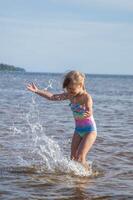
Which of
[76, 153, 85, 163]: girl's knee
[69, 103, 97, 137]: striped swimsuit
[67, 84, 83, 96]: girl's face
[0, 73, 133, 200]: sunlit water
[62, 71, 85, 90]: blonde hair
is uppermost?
[62, 71, 85, 90]: blonde hair

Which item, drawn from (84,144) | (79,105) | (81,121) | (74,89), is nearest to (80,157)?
(84,144)

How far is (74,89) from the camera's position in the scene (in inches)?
346

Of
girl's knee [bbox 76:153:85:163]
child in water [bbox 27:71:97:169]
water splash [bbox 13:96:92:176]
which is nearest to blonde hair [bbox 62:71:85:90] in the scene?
child in water [bbox 27:71:97:169]

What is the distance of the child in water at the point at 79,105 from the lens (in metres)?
8.73

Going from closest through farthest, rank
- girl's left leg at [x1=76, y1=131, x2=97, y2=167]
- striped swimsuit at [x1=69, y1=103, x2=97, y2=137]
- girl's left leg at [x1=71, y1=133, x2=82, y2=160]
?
1. striped swimsuit at [x1=69, y1=103, x2=97, y2=137]
2. girl's left leg at [x1=76, y1=131, x2=97, y2=167]
3. girl's left leg at [x1=71, y1=133, x2=82, y2=160]

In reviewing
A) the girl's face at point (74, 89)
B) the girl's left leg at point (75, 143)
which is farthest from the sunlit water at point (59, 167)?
the girl's face at point (74, 89)

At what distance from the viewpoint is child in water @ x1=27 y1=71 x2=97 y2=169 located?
873 centimetres

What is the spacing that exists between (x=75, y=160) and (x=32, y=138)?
443 centimetres

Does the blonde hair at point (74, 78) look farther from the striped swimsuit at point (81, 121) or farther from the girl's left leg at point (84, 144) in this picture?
the girl's left leg at point (84, 144)

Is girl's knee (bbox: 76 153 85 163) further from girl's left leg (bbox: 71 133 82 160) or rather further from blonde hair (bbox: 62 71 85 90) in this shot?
blonde hair (bbox: 62 71 85 90)

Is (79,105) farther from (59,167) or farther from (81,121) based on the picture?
(59,167)

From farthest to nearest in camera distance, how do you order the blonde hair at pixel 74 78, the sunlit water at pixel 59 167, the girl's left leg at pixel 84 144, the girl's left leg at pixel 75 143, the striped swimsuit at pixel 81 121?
1. the girl's left leg at pixel 75 143
2. the girl's left leg at pixel 84 144
3. the striped swimsuit at pixel 81 121
4. the blonde hair at pixel 74 78
5. the sunlit water at pixel 59 167

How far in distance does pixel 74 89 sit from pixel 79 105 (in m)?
0.28

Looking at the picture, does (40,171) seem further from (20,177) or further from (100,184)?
(100,184)
